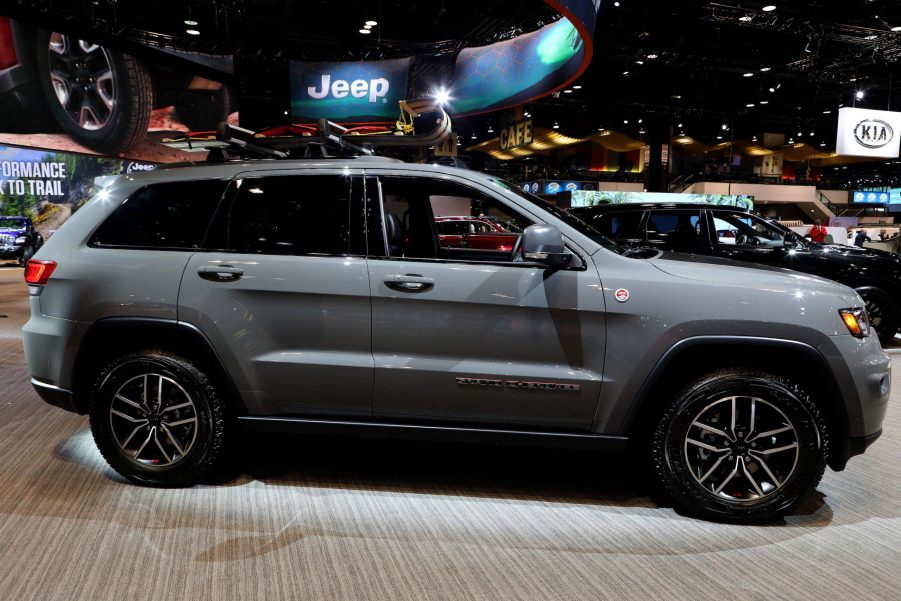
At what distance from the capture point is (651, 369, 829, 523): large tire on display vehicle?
2.72 meters

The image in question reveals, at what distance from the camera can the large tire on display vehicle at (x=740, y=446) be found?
272 cm

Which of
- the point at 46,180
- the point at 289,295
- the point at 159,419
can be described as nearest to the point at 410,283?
the point at 289,295

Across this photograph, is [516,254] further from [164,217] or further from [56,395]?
[56,395]

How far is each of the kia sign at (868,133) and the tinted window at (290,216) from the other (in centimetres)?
1490

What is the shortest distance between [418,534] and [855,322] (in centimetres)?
221

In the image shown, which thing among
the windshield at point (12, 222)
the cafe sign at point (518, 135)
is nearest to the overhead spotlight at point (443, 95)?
the cafe sign at point (518, 135)

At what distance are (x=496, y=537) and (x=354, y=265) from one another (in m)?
1.42

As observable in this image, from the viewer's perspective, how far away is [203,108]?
13.0 metres

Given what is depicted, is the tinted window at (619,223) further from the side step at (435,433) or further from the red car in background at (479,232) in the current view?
the side step at (435,433)

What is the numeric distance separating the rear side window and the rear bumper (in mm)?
797

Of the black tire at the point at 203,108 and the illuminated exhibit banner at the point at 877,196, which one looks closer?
the black tire at the point at 203,108

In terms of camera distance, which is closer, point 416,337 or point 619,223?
point 416,337

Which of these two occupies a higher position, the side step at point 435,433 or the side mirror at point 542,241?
the side mirror at point 542,241

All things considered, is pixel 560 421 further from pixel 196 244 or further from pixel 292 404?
pixel 196 244
